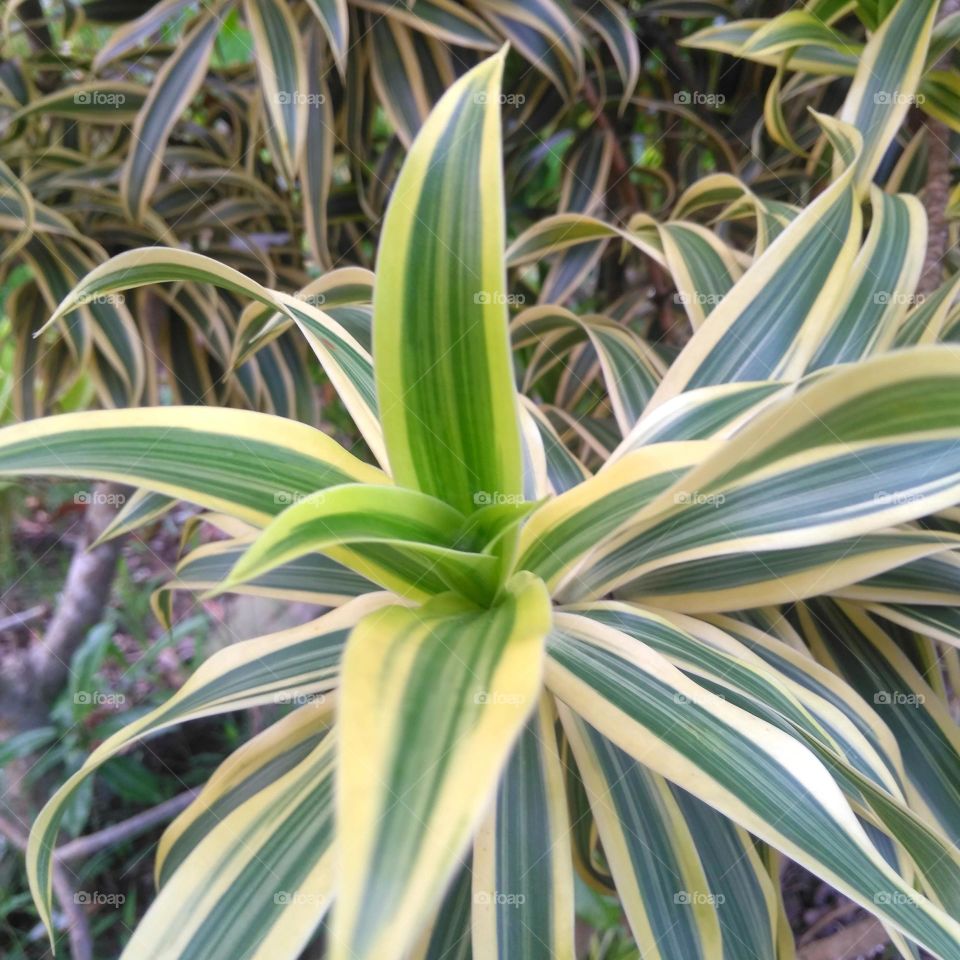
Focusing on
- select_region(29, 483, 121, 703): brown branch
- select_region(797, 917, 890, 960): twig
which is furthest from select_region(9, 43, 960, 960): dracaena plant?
select_region(29, 483, 121, 703): brown branch

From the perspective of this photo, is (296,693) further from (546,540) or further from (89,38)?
(89,38)

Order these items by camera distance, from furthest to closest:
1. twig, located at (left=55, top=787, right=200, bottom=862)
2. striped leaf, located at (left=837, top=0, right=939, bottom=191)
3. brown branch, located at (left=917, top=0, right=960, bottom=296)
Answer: twig, located at (left=55, top=787, right=200, bottom=862)
brown branch, located at (left=917, top=0, right=960, bottom=296)
striped leaf, located at (left=837, top=0, right=939, bottom=191)

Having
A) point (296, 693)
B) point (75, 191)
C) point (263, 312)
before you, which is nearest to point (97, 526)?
point (75, 191)

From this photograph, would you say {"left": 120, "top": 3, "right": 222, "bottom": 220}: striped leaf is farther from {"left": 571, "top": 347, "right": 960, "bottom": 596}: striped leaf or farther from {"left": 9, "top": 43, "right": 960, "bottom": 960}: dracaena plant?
{"left": 571, "top": 347, "right": 960, "bottom": 596}: striped leaf

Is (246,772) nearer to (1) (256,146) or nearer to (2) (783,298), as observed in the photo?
(2) (783,298)

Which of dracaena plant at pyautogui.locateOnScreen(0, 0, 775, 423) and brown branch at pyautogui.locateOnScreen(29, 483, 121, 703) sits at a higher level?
dracaena plant at pyautogui.locateOnScreen(0, 0, 775, 423)

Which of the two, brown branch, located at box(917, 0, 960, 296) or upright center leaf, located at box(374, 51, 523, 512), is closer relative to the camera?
upright center leaf, located at box(374, 51, 523, 512)

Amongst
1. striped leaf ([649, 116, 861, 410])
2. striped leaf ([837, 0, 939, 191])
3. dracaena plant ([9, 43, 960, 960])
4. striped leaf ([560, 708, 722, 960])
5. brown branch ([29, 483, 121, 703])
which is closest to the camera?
dracaena plant ([9, 43, 960, 960])
